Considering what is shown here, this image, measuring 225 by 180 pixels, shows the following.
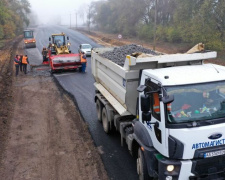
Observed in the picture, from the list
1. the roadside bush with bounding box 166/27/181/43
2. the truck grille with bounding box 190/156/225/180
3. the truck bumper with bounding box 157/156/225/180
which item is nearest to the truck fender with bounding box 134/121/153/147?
the truck bumper with bounding box 157/156/225/180

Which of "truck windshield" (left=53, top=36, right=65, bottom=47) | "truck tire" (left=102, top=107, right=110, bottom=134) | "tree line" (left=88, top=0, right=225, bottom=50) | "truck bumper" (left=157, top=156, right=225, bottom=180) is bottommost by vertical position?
"truck tire" (left=102, top=107, right=110, bottom=134)

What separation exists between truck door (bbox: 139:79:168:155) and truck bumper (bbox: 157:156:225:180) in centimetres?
25

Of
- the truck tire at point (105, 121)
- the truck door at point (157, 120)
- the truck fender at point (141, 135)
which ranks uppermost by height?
the truck door at point (157, 120)

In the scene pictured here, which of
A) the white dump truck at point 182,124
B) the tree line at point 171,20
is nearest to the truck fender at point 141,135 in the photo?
the white dump truck at point 182,124

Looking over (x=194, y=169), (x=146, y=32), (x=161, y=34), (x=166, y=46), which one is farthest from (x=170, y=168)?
(x=146, y=32)

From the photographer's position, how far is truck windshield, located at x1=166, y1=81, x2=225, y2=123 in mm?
4543

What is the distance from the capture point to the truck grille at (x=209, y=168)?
4520mm

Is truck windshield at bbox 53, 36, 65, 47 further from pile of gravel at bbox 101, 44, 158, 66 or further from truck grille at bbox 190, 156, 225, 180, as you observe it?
truck grille at bbox 190, 156, 225, 180

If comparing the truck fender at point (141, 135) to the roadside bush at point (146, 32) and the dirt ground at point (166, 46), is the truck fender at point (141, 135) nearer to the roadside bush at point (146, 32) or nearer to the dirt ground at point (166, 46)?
the dirt ground at point (166, 46)

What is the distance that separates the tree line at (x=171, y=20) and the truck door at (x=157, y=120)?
23.6 meters

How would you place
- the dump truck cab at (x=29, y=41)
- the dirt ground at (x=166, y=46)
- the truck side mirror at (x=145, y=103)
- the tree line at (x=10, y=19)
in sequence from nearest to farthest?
the truck side mirror at (x=145, y=103)
the dirt ground at (x=166, y=46)
the dump truck cab at (x=29, y=41)
the tree line at (x=10, y=19)

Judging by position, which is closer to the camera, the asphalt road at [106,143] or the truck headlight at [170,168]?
the truck headlight at [170,168]

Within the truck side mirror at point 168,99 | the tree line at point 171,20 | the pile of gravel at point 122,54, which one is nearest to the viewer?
the truck side mirror at point 168,99

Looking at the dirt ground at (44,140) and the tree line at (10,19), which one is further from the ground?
the tree line at (10,19)
